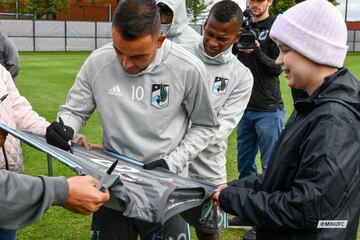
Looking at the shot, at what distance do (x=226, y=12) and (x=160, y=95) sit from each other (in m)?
1.27

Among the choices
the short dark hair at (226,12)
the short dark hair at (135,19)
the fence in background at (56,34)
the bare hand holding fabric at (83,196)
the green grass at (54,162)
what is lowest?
the fence in background at (56,34)

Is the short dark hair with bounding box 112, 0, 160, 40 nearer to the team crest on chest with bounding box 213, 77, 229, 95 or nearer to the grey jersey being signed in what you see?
the grey jersey being signed

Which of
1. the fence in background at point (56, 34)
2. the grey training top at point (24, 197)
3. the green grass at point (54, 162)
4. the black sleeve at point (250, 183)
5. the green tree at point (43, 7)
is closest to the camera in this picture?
the grey training top at point (24, 197)

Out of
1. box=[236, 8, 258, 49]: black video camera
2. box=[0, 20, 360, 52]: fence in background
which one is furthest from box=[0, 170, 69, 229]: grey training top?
box=[0, 20, 360, 52]: fence in background

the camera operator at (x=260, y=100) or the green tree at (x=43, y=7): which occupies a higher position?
the camera operator at (x=260, y=100)

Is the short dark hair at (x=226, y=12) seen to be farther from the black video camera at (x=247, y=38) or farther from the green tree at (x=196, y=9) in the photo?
the green tree at (x=196, y=9)

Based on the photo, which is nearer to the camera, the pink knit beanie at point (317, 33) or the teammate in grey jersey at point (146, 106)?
the pink knit beanie at point (317, 33)

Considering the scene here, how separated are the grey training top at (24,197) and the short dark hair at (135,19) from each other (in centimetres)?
99

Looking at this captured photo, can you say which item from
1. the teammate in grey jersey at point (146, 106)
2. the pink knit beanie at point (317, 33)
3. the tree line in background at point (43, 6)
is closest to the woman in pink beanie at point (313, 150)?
the pink knit beanie at point (317, 33)

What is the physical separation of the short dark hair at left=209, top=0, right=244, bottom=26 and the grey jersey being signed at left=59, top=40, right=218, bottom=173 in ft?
3.23

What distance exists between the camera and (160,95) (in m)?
3.19

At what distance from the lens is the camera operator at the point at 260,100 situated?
5590 mm

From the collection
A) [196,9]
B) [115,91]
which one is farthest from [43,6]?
[115,91]

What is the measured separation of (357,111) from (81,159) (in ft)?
4.61
